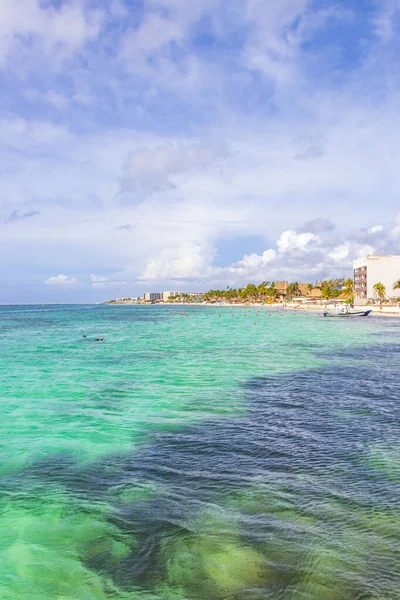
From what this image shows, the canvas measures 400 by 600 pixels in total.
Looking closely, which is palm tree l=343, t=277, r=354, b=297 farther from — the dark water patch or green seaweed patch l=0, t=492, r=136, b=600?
green seaweed patch l=0, t=492, r=136, b=600

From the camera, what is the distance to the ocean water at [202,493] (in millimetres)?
5906

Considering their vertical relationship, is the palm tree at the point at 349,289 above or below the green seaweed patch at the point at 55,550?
above

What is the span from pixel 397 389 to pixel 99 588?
14.9 meters

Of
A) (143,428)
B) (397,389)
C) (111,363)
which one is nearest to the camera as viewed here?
(143,428)

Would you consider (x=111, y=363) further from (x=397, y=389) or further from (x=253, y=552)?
(x=253, y=552)

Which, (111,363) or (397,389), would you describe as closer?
(397,389)

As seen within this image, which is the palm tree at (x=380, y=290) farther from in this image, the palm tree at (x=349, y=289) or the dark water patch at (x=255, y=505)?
the dark water patch at (x=255, y=505)

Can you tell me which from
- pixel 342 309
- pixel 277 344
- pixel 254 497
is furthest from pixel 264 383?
pixel 342 309

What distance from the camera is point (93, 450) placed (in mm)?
11312

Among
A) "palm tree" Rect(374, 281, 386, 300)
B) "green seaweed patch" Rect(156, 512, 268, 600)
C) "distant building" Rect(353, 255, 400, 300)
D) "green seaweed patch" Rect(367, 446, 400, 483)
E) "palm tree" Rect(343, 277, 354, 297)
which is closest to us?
"green seaweed patch" Rect(156, 512, 268, 600)

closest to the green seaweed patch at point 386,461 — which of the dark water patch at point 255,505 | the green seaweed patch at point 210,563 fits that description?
the dark water patch at point 255,505

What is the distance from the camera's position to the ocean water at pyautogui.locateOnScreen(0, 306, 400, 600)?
5.91 m

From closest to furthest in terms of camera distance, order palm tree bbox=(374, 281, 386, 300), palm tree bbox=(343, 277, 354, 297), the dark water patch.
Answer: the dark water patch < palm tree bbox=(374, 281, 386, 300) < palm tree bbox=(343, 277, 354, 297)

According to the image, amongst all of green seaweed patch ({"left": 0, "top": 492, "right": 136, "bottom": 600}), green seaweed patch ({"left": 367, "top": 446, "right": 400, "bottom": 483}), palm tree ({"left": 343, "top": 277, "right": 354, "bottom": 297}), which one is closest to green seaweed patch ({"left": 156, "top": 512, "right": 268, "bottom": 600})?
green seaweed patch ({"left": 0, "top": 492, "right": 136, "bottom": 600})
